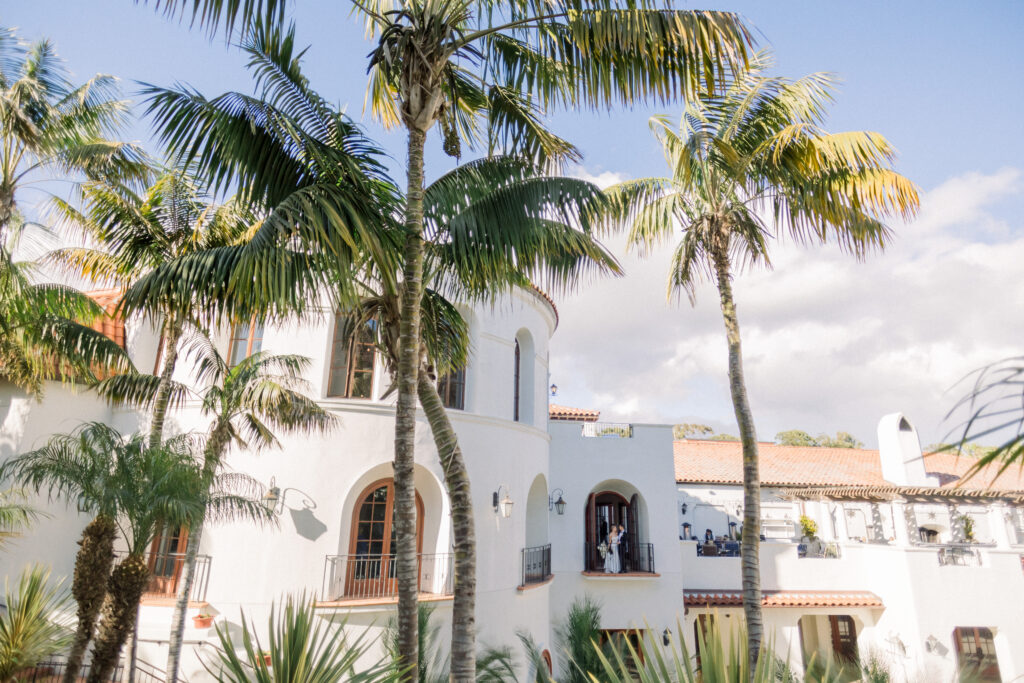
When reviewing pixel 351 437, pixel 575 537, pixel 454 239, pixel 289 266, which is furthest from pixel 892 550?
pixel 289 266

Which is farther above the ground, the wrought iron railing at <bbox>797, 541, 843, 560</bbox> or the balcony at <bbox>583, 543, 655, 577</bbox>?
the wrought iron railing at <bbox>797, 541, 843, 560</bbox>

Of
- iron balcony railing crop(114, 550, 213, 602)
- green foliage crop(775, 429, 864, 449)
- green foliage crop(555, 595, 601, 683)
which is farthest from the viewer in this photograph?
green foliage crop(775, 429, 864, 449)

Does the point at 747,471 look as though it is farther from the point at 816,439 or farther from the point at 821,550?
the point at 816,439

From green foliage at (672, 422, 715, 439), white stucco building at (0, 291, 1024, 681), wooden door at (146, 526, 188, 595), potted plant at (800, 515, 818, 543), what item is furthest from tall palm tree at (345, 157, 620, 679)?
green foliage at (672, 422, 715, 439)

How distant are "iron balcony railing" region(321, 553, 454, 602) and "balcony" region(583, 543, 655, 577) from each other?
282 inches

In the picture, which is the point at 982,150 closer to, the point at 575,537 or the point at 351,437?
the point at 351,437

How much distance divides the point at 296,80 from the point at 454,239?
8.18 ft

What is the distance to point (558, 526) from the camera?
18.5m

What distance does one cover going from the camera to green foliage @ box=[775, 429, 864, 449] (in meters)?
60.0

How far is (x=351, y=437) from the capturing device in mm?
12453

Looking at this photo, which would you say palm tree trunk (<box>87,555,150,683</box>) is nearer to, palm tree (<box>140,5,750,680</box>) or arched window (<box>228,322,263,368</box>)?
palm tree (<box>140,5,750,680</box>)

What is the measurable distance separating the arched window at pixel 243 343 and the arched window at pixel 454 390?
4.09m

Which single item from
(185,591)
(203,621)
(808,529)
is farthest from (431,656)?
(808,529)

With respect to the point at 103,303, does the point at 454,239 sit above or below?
below
